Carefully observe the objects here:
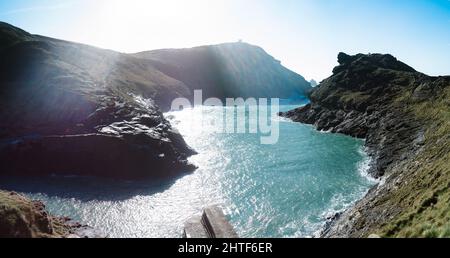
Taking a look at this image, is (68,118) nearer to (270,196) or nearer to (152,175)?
(152,175)

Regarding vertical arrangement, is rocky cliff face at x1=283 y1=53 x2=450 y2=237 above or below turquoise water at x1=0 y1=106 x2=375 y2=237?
above

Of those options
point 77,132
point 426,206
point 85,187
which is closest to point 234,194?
point 85,187

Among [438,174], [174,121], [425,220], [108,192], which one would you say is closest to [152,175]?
[108,192]

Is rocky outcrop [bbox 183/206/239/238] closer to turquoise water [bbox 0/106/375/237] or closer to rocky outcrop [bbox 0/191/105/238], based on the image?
rocky outcrop [bbox 0/191/105/238]

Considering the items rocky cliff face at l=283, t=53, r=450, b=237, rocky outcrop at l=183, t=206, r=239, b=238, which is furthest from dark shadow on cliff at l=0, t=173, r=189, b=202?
rocky outcrop at l=183, t=206, r=239, b=238

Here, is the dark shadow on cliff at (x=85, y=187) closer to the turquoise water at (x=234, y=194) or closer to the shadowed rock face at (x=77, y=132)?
the turquoise water at (x=234, y=194)

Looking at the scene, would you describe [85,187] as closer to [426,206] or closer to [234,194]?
[234,194]
